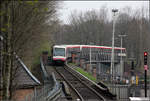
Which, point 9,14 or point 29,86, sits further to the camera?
point 29,86

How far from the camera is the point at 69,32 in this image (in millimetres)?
75188

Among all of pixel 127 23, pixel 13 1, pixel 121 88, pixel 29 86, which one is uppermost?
pixel 127 23

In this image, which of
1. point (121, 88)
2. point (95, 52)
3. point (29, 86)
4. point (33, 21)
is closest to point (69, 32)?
point (95, 52)

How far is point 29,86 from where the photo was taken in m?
15.0

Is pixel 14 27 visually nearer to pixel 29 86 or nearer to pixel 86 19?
pixel 29 86

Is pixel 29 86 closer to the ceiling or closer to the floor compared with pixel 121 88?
closer to the ceiling

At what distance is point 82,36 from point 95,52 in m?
18.9

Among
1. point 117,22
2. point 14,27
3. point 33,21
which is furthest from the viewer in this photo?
point 117,22

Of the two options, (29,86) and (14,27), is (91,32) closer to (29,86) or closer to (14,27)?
(29,86)

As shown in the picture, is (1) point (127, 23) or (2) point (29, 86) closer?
(2) point (29, 86)

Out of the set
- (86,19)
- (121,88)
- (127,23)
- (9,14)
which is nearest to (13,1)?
(9,14)

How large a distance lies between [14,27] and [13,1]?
3.72ft

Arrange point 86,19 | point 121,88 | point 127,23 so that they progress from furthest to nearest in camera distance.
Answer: point 86,19, point 127,23, point 121,88

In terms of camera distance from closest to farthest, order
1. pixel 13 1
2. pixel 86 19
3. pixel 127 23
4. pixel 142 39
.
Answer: pixel 13 1, pixel 142 39, pixel 127 23, pixel 86 19
